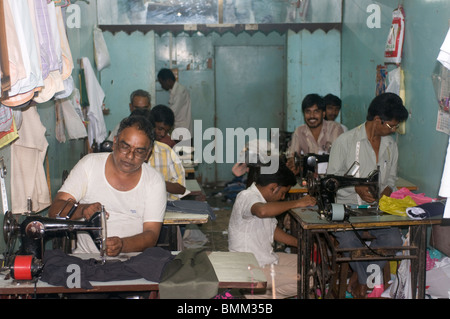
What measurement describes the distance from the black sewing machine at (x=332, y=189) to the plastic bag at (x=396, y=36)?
1.98 m

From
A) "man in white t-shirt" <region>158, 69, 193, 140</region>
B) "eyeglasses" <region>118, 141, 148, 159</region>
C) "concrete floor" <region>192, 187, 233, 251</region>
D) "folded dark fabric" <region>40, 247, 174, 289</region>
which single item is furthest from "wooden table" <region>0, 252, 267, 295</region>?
"man in white t-shirt" <region>158, 69, 193, 140</region>

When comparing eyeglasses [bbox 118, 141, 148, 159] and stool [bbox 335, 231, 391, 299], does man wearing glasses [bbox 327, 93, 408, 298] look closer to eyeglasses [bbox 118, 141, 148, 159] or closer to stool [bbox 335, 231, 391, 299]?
stool [bbox 335, 231, 391, 299]

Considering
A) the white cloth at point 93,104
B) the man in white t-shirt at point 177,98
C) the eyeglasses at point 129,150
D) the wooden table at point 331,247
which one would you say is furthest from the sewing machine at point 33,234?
the man in white t-shirt at point 177,98

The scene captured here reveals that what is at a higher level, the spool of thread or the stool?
the spool of thread

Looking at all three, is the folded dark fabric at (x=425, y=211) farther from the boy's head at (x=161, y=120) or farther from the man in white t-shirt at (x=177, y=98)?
the man in white t-shirt at (x=177, y=98)

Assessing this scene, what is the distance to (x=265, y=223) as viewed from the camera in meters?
3.62

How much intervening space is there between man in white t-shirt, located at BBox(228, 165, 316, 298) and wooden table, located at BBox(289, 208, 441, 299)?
11cm

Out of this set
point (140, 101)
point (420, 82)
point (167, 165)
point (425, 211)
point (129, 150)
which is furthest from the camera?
point (140, 101)

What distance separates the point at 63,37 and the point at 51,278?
1757mm

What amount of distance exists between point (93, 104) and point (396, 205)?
12.4 ft

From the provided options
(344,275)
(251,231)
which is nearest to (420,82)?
(344,275)

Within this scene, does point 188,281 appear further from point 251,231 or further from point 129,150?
point 251,231

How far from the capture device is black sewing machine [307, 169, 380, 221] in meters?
3.53
